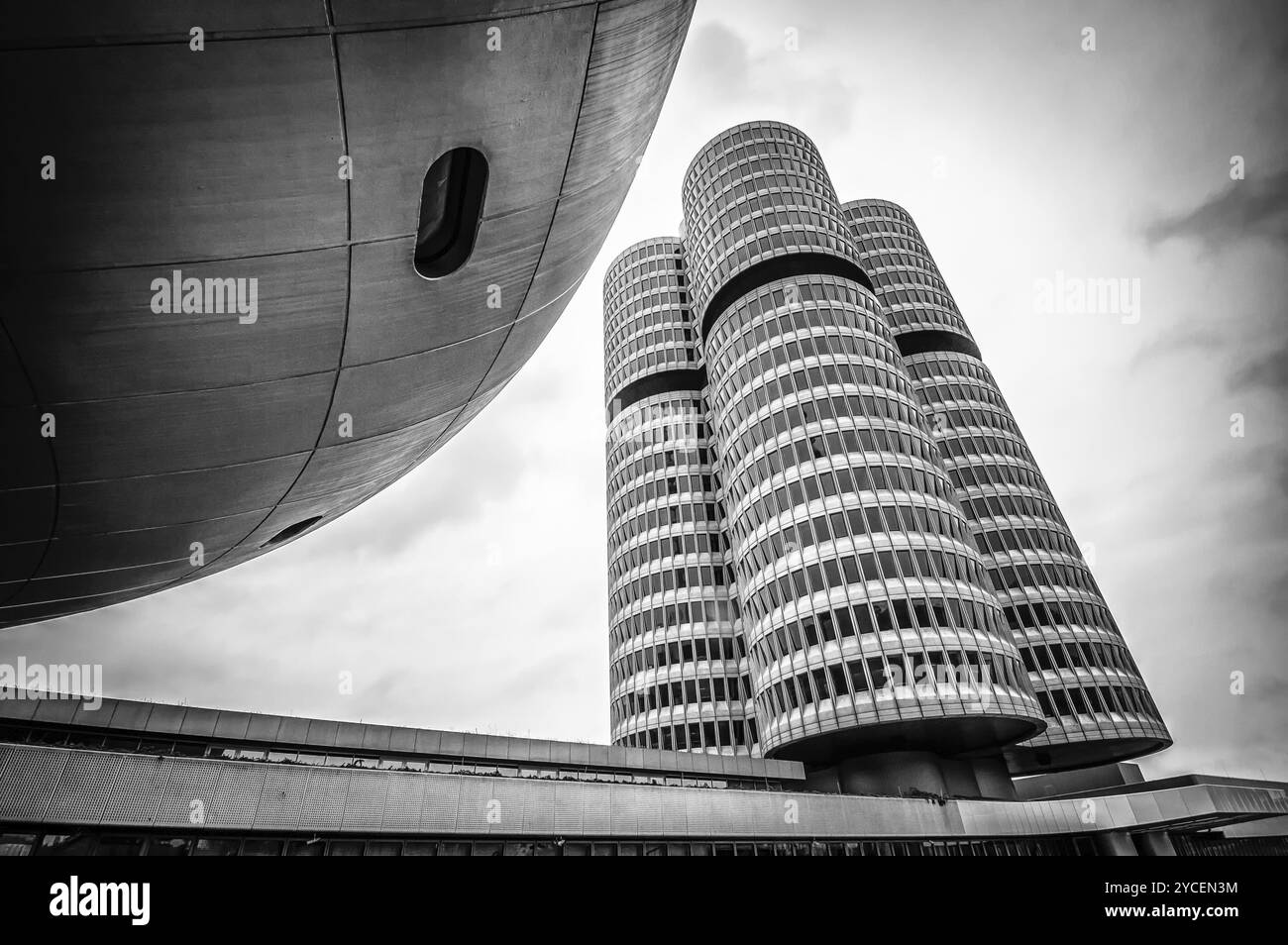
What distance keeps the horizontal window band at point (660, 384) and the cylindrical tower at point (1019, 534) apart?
18.3 meters

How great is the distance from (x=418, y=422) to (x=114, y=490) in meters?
2.36

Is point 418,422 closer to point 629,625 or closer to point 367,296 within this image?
point 367,296

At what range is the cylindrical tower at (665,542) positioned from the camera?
50.5 metres

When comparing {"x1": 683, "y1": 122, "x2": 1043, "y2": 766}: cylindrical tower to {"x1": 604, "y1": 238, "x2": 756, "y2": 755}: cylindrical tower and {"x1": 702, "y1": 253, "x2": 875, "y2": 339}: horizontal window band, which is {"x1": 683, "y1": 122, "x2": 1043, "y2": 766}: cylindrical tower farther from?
{"x1": 604, "y1": 238, "x2": 756, "y2": 755}: cylindrical tower

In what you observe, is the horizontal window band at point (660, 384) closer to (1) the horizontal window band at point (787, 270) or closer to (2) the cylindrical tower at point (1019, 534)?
(1) the horizontal window band at point (787, 270)

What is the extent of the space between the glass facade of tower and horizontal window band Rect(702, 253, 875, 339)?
0.19 meters

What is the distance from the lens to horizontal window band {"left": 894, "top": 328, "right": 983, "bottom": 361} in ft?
201

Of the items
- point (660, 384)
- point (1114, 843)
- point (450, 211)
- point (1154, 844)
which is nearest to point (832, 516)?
point (1114, 843)

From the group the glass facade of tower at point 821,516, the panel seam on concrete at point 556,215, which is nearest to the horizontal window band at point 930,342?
the glass facade of tower at point 821,516

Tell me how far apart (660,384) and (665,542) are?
1580cm

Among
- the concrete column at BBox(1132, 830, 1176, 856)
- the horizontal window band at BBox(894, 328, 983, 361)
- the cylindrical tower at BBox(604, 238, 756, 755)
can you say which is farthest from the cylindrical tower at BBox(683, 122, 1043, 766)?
the horizontal window band at BBox(894, 328, 983, 361)

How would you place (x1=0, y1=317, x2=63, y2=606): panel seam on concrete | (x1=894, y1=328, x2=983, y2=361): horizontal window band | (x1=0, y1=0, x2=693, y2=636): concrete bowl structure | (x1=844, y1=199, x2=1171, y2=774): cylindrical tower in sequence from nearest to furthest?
(x1=0, y1=0, x2=693, y2=636): concrete bowl structure, (x1=0, y1=317, x2=63, y2=606): panel seam on concrete, (x1=844, y1=199, x2=1171, y2=774): cylindrical tower, (x1=894, y1=328, x2=983, y2=361): horizontal window band

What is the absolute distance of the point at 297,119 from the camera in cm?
315

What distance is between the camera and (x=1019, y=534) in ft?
164
